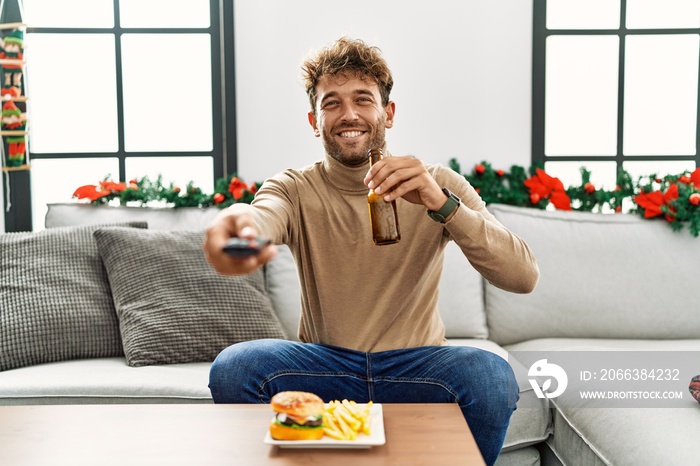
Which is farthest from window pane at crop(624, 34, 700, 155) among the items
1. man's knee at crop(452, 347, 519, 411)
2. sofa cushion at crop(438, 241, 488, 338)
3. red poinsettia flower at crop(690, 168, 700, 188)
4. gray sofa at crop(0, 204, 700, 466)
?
man's knee at crop(452, 347, 519, 411)

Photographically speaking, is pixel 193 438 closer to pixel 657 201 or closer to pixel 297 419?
pixel 297 419

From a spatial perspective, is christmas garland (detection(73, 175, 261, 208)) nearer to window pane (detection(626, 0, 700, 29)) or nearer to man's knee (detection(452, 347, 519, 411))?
man's knee (detection(452, 347, 519, 411))

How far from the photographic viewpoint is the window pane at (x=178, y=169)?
312cm

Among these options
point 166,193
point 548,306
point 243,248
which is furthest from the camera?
point 166,193

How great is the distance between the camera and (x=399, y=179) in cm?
151

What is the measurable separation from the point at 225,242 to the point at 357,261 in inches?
27.4

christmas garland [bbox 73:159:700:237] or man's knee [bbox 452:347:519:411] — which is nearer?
man's knee [bbox 452:347:519:411]

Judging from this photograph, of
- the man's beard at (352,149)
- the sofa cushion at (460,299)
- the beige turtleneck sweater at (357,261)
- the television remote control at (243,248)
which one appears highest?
the man's beard at (352,149)

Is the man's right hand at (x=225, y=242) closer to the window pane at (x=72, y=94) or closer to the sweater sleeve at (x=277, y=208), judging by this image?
the sweater sleeve at (x=277, y=208)

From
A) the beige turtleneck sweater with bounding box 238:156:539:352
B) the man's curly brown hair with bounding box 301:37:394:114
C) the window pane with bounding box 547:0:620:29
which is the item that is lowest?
the beige turtleneck sweater with bounding box 238:156:539:352

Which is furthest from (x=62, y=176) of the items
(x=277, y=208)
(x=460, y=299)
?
(x=460, y=299)

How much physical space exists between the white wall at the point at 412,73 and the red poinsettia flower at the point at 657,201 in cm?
57

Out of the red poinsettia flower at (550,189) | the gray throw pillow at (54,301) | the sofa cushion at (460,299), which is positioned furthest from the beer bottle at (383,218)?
the red poinsettia flower at (550,189)

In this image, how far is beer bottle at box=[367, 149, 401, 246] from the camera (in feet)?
5.37
